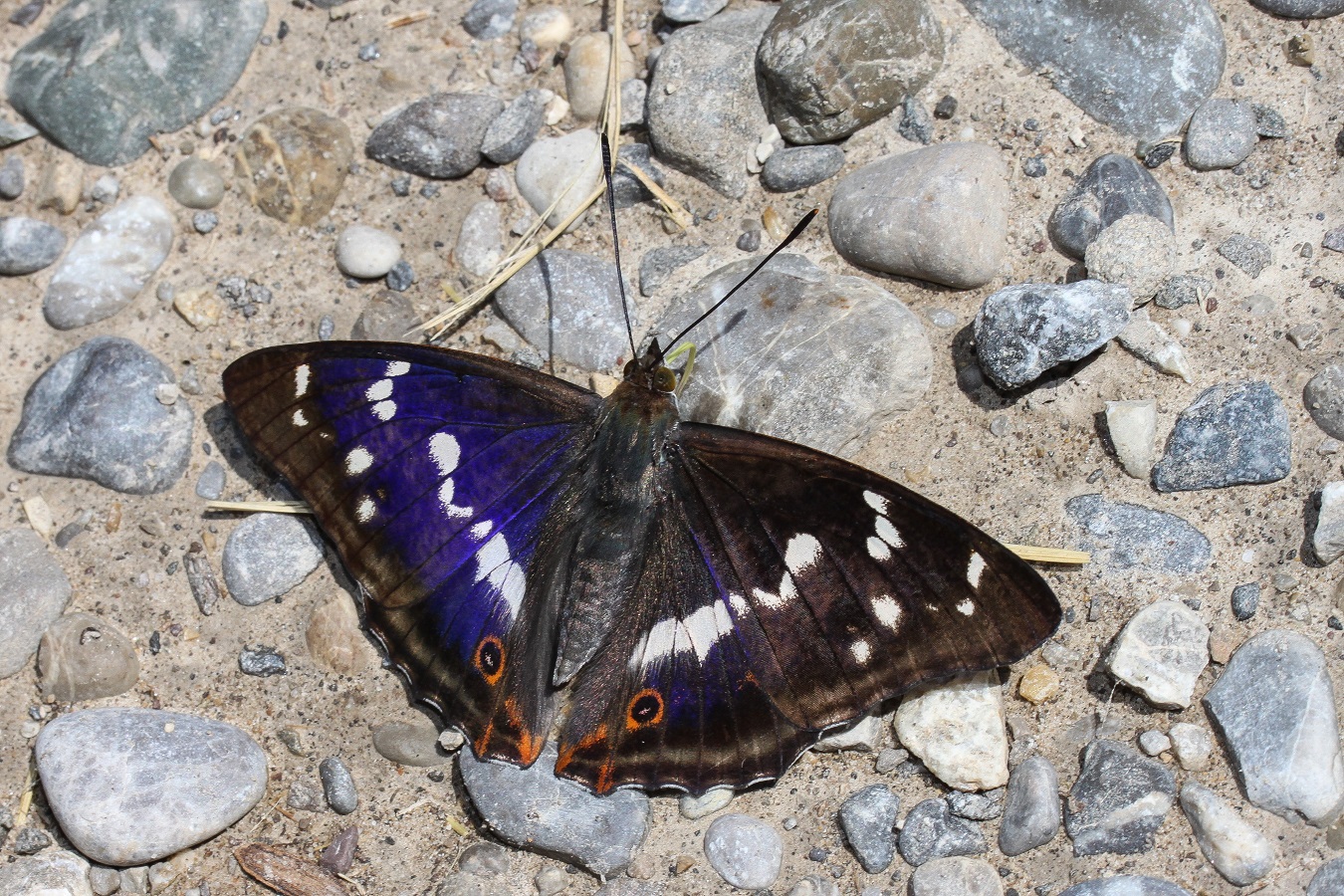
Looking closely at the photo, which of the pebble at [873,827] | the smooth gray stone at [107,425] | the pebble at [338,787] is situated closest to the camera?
the pebble at [873,827]

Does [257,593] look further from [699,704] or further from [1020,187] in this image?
[1020,187]

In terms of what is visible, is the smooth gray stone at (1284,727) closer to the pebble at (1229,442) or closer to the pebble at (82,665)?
the pebble at (1229,442)

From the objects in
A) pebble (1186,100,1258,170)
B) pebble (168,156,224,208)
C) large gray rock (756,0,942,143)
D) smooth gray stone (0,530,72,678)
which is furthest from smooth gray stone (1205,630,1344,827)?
pebble (168,156,224,208)

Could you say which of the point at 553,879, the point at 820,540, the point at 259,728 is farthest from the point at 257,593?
the point at 820,540

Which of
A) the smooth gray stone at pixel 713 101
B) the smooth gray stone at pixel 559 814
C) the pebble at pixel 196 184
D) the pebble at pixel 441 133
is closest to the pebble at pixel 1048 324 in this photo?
the smooth gray stone at pixel 713 101

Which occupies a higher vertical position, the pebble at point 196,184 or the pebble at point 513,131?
the pebble at point 513,131

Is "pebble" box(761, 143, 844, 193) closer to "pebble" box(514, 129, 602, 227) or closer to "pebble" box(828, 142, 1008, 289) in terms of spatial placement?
"pebble" box(828, 142, 1008, 289)
